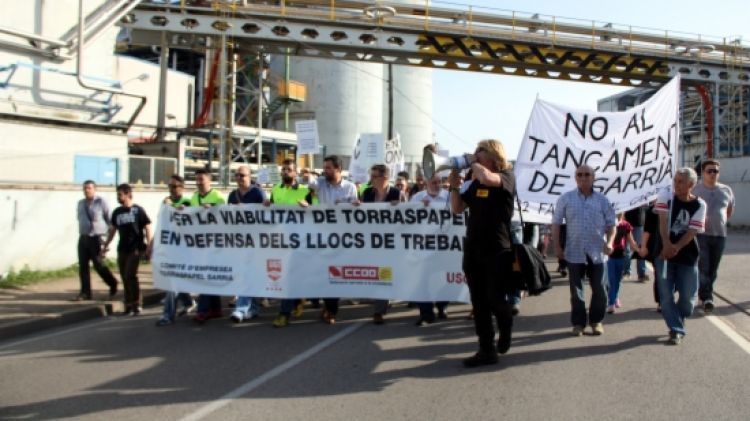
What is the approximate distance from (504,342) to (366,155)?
1261 cm

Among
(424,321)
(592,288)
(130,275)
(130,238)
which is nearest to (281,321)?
(424,321)

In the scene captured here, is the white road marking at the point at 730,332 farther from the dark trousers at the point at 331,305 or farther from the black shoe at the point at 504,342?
the dark trousers at the point at 331,305

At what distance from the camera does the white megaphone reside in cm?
539

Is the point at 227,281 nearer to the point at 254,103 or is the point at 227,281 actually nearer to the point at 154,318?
the point at 154,318

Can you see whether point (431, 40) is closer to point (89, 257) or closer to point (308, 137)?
point (308, 137)

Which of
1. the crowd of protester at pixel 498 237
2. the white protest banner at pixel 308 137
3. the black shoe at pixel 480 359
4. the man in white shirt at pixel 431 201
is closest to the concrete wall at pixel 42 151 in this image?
the white protest banner at pixel 308 137

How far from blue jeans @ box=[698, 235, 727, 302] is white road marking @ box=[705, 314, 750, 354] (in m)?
0.39

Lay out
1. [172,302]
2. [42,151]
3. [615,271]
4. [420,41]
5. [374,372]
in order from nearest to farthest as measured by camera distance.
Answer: [374,372]
[172,302]
[615,271]
[42,151]
[420,41]

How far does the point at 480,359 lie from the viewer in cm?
534

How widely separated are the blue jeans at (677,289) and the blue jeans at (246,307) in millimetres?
4700

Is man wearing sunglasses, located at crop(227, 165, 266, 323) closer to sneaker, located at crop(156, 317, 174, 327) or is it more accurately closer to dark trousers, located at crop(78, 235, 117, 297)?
sneaker, located at crop(156, 317, 174, 327)

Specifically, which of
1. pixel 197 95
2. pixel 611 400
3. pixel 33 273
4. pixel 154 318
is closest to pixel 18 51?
pixel 33 273

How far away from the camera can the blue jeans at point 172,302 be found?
7.60m

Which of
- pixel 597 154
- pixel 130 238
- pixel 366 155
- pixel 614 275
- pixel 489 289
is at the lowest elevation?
pixel 614 275
